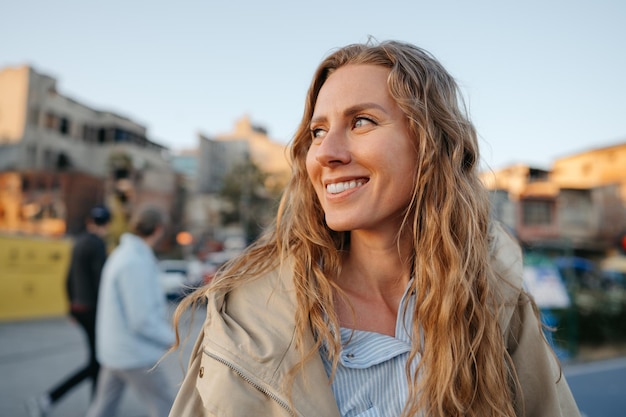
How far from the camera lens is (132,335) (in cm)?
355

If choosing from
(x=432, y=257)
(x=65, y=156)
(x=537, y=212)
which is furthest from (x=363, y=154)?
(x=65, y=156)

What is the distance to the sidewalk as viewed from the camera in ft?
16.3

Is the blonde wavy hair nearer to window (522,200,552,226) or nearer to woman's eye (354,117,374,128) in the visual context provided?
woman's eye (354,117,374,128)

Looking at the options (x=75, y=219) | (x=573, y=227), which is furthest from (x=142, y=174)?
(x=573, y=227)

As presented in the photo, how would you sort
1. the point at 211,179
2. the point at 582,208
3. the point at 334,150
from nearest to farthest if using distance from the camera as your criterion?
the point at 334,150, the point at 582,208, the point at 211,179

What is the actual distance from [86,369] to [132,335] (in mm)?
1371

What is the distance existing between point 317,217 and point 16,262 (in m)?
11.0

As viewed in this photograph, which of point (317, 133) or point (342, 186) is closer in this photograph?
point (342, 186)

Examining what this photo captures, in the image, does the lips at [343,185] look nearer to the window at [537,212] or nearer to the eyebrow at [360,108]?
the eyebrow at [360,108]

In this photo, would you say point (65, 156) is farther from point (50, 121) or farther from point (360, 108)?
point (360, 108)

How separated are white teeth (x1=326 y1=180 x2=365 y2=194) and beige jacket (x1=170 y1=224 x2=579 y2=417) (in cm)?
33

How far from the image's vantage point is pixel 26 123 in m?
31.8

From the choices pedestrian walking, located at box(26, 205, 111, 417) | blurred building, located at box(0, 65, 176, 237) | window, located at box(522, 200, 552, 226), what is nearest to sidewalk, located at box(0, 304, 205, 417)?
pedestrian walking, located at box(26, 205, 111, 417)

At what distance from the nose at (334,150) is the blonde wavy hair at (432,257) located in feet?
0.76
